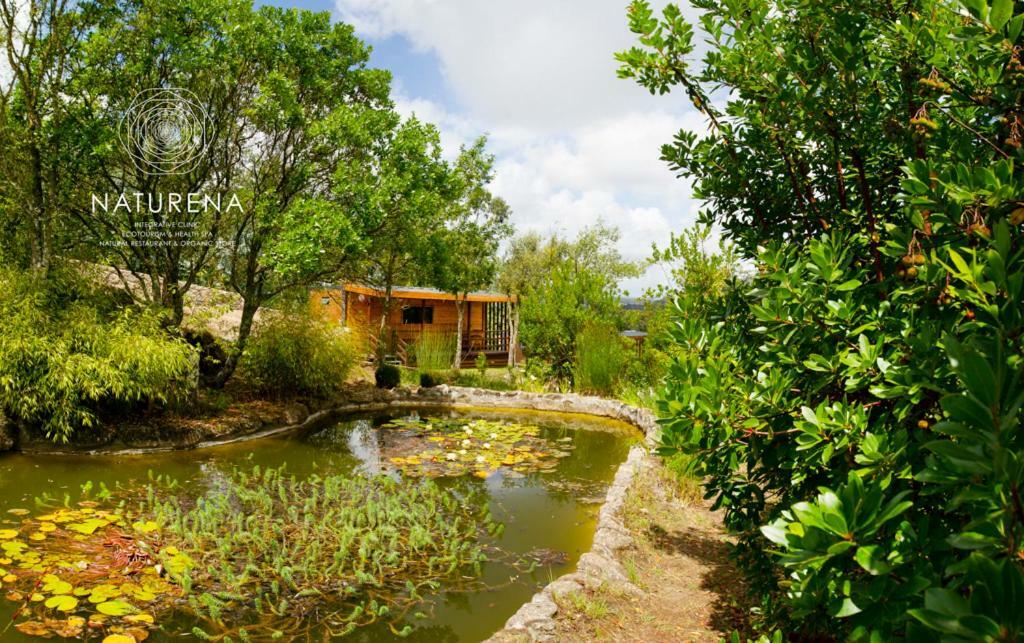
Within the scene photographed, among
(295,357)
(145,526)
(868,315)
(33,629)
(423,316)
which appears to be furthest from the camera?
(423,316)

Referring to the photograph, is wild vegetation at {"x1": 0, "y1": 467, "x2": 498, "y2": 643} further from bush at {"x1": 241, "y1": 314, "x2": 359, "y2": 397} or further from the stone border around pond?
bush at {"x1": 241, "y1": 314, "x2": 359, "y2": 397}

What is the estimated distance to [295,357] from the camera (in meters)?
9.95

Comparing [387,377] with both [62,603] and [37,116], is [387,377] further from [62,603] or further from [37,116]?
[62,603]

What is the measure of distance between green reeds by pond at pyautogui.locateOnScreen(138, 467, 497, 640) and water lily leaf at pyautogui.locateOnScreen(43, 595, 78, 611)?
0.53m

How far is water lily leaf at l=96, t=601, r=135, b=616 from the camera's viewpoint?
3.24 meters

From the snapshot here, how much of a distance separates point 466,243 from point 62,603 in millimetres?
11898

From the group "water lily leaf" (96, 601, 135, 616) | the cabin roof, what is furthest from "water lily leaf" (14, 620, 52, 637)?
the cabin roof

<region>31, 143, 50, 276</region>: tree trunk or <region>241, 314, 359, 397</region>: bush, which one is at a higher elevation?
<region>31, 143, 50, 276</region>: tree trunk

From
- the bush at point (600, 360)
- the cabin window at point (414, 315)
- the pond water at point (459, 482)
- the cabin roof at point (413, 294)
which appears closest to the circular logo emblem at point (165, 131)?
the pond water at point (459, 482)

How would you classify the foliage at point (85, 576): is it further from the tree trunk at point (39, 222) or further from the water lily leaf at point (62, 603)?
the tree trunk at point (39, 222)

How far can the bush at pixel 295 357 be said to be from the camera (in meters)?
9.85

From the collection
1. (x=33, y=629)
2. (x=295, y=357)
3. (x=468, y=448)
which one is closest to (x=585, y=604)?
(x=33, y=629)

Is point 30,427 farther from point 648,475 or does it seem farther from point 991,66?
point 991,66

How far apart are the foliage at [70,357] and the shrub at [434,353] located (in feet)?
20.0
